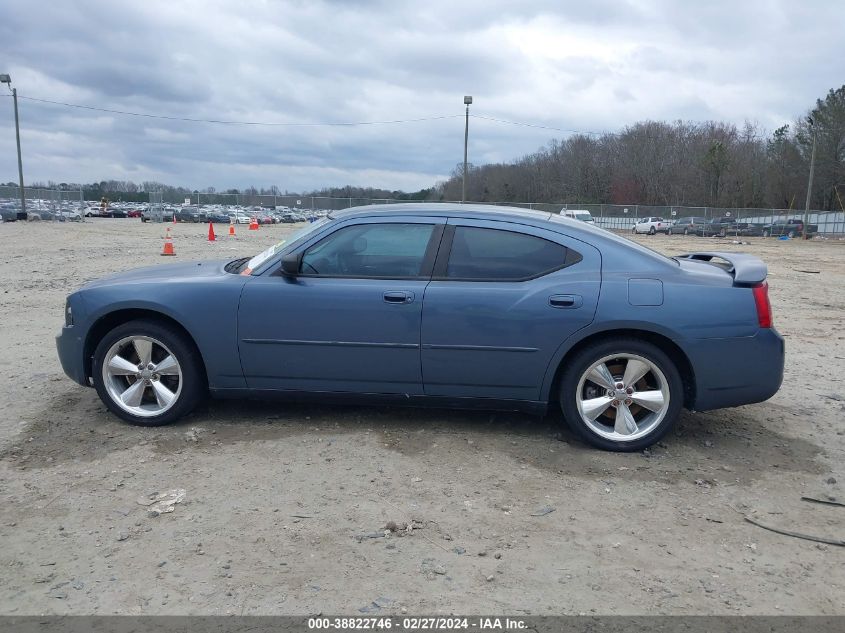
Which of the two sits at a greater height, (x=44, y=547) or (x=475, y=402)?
(x=475, y=402)

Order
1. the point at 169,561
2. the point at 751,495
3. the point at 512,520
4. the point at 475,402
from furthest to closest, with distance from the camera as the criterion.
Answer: the point at 475,402
the point at 751,495
the point at 512,520
the point at 169,561

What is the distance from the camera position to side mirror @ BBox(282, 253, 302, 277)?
4.64 metres

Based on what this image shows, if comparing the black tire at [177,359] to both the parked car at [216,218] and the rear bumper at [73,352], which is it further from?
the parked car at [216,218]

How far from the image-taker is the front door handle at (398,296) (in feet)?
14.8

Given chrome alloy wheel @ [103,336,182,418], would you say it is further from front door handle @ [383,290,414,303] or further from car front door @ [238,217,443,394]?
front door handle @ [383,290,414,303]

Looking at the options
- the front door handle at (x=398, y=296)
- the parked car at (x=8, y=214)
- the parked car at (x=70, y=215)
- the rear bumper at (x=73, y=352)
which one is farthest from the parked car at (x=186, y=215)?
the front door handle at (x=398, y=296)

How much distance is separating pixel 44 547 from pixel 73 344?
1.91 meters

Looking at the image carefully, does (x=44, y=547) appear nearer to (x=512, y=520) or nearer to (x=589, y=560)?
(x=512, y=520)

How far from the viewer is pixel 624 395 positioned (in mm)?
4469

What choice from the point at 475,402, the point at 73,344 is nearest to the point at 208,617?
the point at 475,402

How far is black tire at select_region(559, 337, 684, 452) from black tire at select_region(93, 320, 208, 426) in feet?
8.04

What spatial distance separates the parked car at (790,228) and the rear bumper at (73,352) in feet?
164

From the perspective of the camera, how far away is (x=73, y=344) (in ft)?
15.9

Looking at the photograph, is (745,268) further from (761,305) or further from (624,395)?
(624,395)
